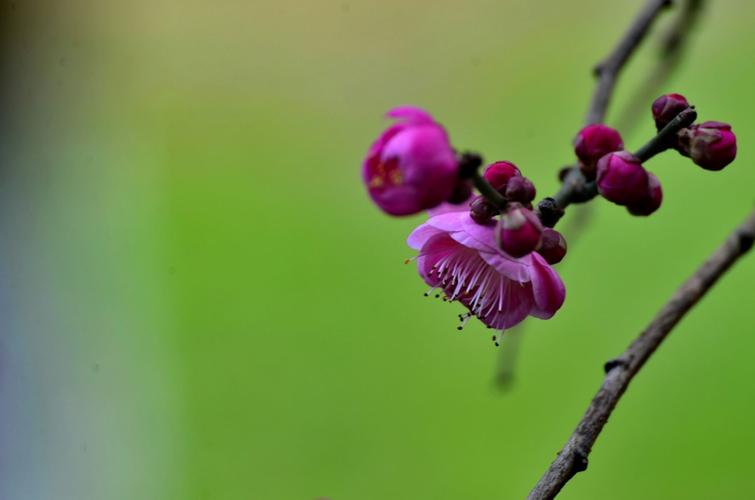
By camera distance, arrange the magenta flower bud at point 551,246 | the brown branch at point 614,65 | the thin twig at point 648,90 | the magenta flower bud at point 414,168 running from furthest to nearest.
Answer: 1. the thin twig at point 648,90
2. the brown branch at point 614,65
3. the magenta flower bud at point 551,246
4. the magenta flower bud at point 414,168

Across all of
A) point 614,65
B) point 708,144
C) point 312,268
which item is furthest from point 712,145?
point 312,268

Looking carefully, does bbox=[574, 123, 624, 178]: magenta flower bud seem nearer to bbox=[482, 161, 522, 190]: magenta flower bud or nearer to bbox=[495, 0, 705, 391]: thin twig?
bbox=[482, 161, 522, 190]: magenta flower bud

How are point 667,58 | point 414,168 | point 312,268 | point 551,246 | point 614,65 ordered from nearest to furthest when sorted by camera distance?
point 414,168
point 551,246
point 614,65
point 667,58
point 312,268

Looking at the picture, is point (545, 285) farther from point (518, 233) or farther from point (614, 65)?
point (614, 65)

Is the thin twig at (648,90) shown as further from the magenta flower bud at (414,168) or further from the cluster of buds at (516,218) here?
the magenta flower bud at (414,168)

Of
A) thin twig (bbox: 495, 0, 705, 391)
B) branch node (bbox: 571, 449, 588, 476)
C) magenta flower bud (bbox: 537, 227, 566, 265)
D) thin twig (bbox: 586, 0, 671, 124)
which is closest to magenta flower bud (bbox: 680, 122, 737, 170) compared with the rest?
magenta flower bud (bbox: 537, 227, 566, 265)

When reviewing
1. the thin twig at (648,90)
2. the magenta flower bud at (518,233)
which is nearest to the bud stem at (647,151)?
the magenta flower bud at (518,233)

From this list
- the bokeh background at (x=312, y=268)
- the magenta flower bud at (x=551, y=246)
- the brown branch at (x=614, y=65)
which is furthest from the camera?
the bokeh background at (x=312, y=268)
